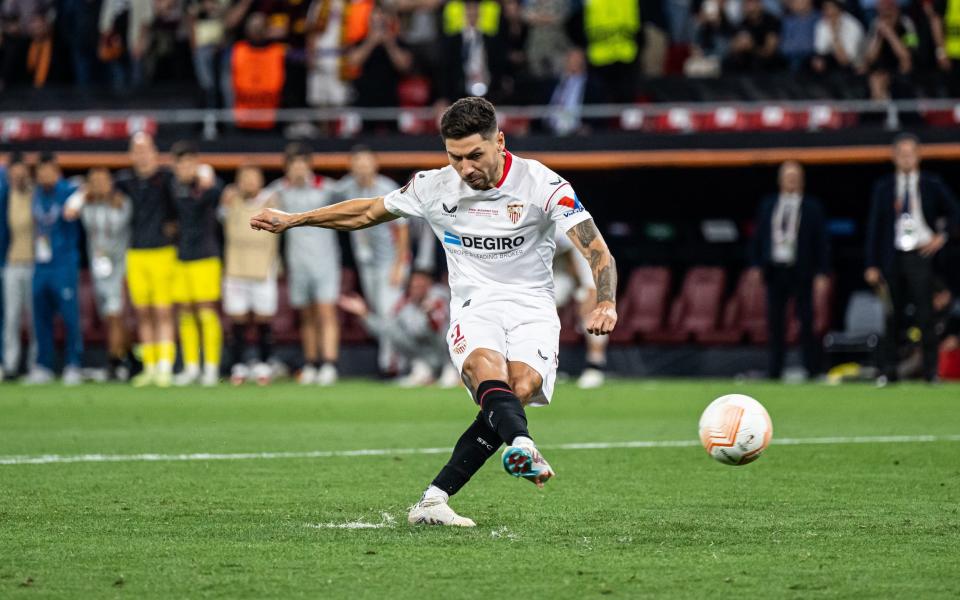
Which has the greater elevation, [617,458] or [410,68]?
[410,68]

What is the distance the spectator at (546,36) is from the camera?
69.6 ft

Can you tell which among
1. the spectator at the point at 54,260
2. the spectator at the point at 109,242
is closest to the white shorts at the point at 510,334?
the spectator at the point at 109,242

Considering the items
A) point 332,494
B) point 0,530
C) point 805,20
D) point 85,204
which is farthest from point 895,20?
point 0,530

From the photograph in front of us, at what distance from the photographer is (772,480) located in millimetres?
8438

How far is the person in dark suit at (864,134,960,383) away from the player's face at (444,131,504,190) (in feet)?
34.1

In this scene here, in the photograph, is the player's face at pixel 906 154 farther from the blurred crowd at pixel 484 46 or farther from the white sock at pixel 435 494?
the white sock at pixel 435 494

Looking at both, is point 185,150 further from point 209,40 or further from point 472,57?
point 209,40

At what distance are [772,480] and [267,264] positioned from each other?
11.0m

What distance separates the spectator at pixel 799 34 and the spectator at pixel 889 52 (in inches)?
30.6

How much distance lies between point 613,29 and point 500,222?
13.4 meters

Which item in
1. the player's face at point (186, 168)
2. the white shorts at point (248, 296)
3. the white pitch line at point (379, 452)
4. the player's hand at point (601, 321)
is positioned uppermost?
the player's hand at point (601, 321)

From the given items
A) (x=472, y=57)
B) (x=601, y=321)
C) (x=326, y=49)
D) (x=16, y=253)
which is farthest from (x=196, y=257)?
(x=601, y=321)

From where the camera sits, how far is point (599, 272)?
6727 mm

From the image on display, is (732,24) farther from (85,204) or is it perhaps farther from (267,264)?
(85,204)
